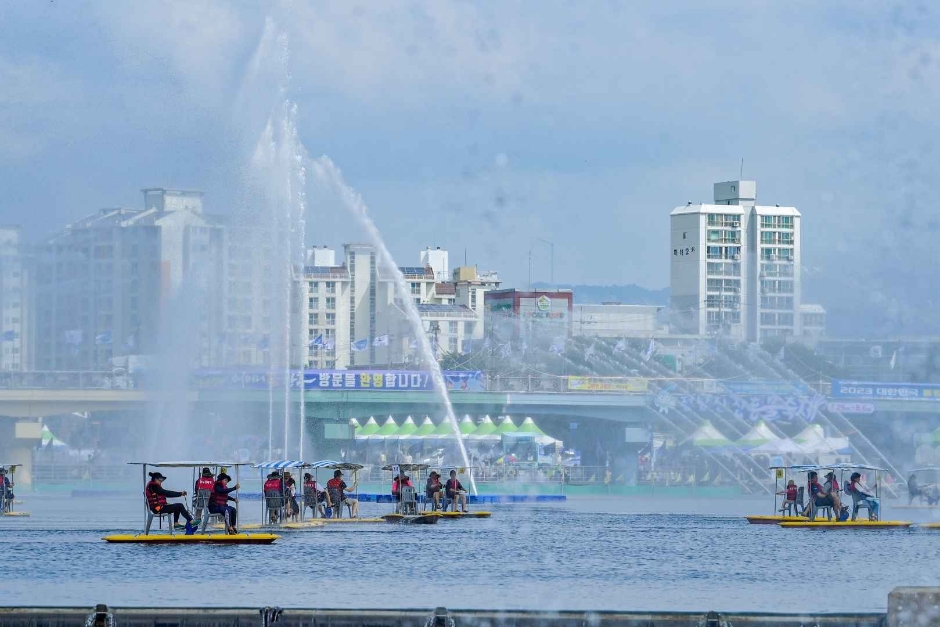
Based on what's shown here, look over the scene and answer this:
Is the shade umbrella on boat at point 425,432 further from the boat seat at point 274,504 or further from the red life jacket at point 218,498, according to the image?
the red life jacket at point 218,498

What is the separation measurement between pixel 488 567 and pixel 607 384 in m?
95.2

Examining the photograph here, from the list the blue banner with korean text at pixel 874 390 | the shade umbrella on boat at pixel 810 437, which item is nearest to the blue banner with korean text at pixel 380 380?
the blue banner with korean text at pixel 874 390

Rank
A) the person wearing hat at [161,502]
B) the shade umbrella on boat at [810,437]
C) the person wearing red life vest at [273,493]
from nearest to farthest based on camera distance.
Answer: the person wearing hat at [161,502] → the person wearing red life vest at [273,493] → the shade umbrella on boat at [810,437]

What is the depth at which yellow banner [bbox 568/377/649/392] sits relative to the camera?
133625 millimetres

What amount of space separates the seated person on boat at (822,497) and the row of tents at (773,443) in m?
38.9

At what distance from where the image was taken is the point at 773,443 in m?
97.7

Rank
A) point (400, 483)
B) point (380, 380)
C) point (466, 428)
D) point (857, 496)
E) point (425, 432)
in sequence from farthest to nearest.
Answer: point (380, 380) < point (425, 432) < point (466, 428) < point (400, 483) < point (857, 496)

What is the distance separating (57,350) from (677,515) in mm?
73788

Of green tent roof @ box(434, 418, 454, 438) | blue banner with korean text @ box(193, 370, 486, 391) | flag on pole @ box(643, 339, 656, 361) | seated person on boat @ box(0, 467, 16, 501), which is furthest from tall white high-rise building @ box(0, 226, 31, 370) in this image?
flag on pole @ box(643, 339, 656, 361)

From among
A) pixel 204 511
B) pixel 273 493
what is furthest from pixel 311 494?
pixel 204 511

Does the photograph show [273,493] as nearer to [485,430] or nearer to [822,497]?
[822,497]

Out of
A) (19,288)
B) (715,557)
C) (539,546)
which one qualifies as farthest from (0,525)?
(19,288)

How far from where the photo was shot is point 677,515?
221ft

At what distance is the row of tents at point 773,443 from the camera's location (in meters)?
96.9
